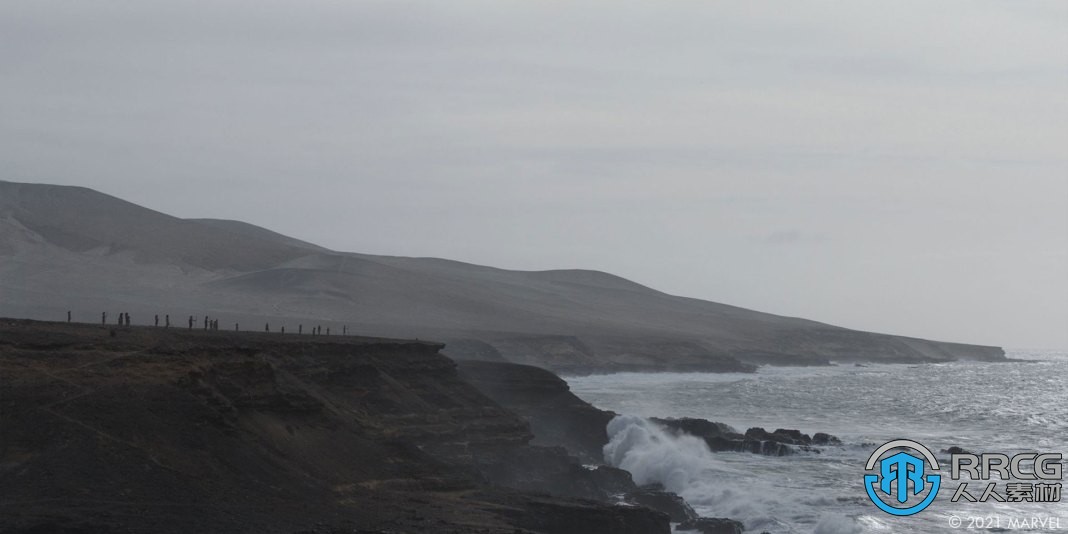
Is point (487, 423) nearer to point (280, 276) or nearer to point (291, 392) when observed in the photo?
point (291, 392)

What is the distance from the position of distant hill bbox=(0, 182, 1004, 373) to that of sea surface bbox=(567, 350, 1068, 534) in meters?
13.9

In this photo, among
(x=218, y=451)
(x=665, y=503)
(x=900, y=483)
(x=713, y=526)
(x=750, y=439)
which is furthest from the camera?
(x=750, y=439)

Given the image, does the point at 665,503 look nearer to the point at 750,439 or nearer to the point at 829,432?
the point at 750,439

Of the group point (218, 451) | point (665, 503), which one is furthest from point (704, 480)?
point (218, 451)

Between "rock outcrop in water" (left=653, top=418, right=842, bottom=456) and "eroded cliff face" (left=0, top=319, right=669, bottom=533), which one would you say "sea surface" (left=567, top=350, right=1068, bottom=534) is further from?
"eroded cliff face" (left=0, top=319, right=669, bottom=533)

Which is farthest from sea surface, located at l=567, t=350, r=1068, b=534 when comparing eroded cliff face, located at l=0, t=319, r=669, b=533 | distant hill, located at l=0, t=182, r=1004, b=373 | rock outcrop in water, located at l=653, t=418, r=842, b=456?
distant hill, located at l=0, t=182, r=1004, b=373

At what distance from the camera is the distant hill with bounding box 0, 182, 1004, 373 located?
13212 cm

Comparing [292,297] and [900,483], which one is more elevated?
[292,297]

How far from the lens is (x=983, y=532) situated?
120 feet

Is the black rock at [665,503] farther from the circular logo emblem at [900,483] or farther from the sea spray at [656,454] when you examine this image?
the circular logo emblem at [900,483]

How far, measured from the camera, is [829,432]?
71.2m

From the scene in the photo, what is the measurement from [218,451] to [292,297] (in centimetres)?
13156

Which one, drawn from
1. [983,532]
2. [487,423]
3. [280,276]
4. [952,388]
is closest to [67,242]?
[280,276]

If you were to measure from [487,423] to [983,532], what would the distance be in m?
15.4
